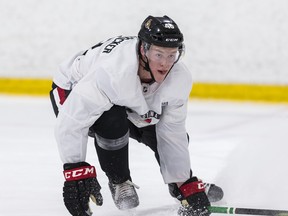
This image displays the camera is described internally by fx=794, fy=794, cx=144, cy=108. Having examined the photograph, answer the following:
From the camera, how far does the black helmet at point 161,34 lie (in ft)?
8.08

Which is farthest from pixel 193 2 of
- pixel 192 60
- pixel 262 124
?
pixel 262 124

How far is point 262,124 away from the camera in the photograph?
4.28m

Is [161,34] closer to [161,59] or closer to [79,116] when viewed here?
[161,59]

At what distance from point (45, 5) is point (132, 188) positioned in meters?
2.46

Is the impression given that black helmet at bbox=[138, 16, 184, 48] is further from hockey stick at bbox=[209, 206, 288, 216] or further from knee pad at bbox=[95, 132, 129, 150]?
hockey stick at bbox=[209, 206, 288, 216]

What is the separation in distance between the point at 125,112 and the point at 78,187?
31cm

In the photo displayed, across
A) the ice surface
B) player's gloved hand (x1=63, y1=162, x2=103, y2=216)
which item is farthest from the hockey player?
the ice surface

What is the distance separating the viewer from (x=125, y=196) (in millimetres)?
2797

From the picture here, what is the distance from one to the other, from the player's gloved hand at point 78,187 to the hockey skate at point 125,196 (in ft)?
0.97

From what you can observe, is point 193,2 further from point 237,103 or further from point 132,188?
point 132,188

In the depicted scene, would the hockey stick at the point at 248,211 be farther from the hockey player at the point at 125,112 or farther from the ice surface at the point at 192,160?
the ice surface at the point at 192,160

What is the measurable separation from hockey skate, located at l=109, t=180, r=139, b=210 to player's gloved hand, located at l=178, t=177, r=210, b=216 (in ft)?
0.54

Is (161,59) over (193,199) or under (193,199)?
over

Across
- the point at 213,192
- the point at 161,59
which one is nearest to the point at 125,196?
the point at 213,192
